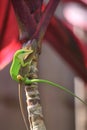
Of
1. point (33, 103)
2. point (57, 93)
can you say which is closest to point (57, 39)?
point (57, 93)

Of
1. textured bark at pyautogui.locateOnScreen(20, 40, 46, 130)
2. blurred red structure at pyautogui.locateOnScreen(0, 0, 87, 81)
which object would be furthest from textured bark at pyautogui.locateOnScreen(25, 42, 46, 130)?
blurred red structure at pyautogui.locateOnScreen(0, 0, 87, 81)

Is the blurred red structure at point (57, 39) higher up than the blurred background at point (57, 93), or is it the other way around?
the blurred red structure at point (57, 39)

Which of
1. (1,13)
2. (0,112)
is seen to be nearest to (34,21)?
(1,13)

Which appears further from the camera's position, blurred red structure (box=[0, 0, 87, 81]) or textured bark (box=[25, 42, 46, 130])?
blurred red structure (box=[0, 0, 87, 81])

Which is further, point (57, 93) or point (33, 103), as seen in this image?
point (57, 93)

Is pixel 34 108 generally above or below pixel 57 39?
below

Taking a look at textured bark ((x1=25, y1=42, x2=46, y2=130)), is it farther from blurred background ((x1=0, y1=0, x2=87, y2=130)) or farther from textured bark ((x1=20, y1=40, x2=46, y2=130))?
blurred background ((x1=0, y1=0, x2=87, y2=130))

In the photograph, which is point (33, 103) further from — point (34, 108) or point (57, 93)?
point (57, 93)

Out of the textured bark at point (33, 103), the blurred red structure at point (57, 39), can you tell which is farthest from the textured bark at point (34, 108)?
the blurred red structure at point (57, 39)

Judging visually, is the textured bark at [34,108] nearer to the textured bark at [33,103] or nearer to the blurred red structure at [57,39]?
the textured bark at [33,103]

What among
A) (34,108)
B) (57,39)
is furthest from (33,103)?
(57,39)
